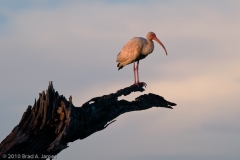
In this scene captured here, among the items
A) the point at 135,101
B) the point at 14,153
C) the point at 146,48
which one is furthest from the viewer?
the point at 146,48

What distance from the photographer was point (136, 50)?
19688mm

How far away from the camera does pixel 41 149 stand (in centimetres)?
1322

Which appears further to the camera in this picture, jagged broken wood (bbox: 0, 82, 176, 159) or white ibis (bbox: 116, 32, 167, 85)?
white ibis (bbox: 116, 32, 167, 85)

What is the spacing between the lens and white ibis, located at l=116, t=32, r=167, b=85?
19.7 m

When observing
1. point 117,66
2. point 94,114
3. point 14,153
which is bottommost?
point 14,153

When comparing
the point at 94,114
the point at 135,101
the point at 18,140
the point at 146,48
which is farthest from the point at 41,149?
the point at 146,48

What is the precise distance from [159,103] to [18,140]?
3.60m

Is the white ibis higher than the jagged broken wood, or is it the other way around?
the white ibis

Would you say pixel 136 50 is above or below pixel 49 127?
above

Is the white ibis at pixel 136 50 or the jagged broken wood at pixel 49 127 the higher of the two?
the white ibis at pixel 136 50

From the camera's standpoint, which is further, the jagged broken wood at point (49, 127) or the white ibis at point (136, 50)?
the white ibis at point (136, 50)

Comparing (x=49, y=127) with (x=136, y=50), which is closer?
(x=49, y=127)

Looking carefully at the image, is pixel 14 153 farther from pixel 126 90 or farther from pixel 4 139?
pixel 126 90

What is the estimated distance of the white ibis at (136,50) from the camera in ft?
64.7
